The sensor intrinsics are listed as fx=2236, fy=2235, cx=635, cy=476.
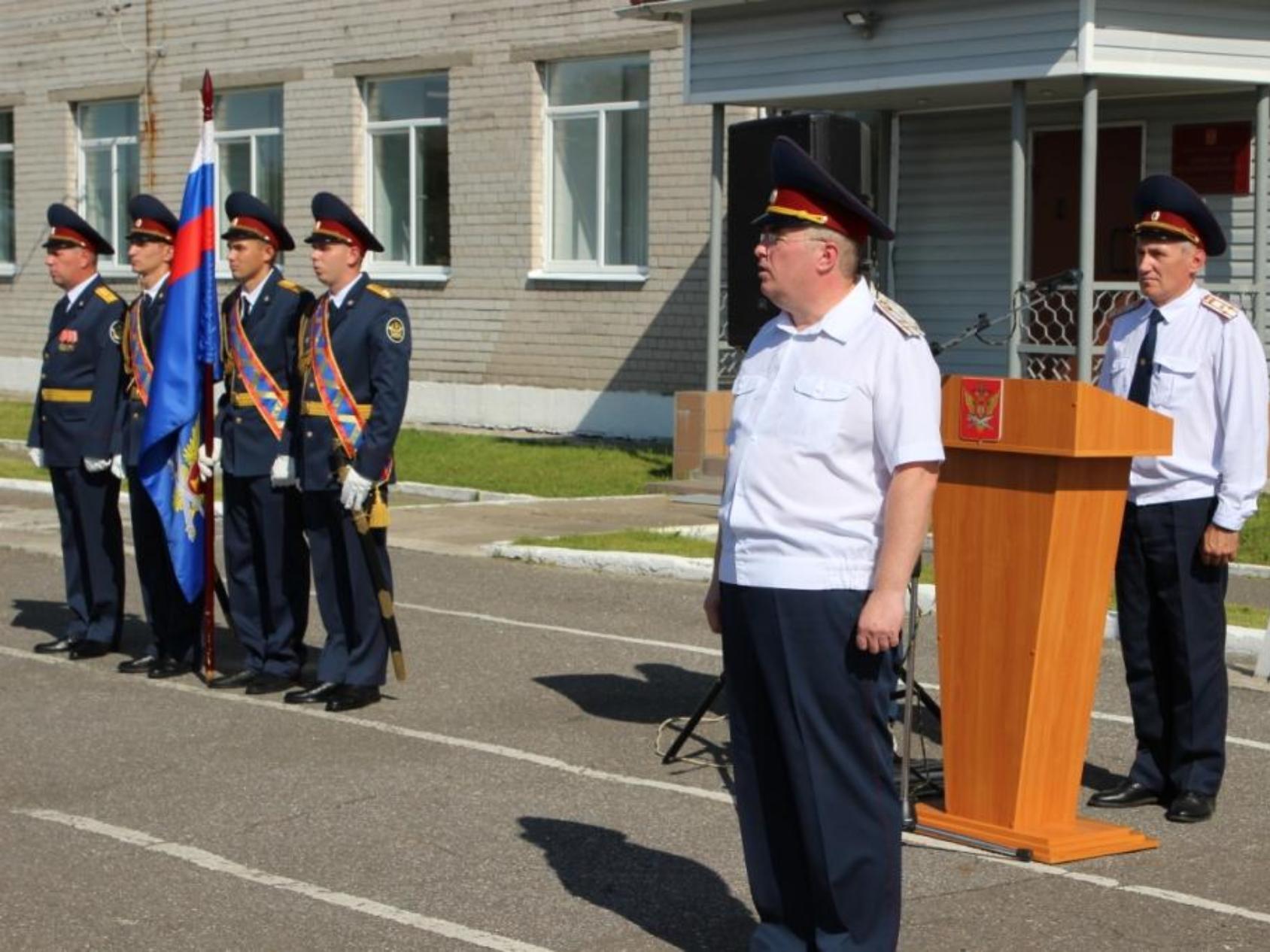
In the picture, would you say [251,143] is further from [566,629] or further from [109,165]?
[566,629]

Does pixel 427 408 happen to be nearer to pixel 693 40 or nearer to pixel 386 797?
pixel 693 40

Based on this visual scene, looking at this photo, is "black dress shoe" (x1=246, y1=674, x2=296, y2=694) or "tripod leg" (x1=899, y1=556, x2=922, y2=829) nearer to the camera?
"tripod leg" (x1=899, y1=556, x2=922, y2=829)

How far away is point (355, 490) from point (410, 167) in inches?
644

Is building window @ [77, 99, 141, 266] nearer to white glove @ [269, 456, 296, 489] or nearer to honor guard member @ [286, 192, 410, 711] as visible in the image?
white glove @ [269, 456, 296, 489]

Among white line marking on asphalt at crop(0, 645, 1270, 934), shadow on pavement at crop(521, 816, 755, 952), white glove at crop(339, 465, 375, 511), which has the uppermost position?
white glove at crop(339, 465, 375, 511)

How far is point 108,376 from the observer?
10602 millimetres

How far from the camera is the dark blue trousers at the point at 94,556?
425 inches

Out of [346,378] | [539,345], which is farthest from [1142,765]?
[539,345]

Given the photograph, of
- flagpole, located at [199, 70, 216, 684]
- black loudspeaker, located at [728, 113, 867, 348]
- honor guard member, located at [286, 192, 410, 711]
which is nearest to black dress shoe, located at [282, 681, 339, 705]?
honor guard member, located at [286, 192, 410, 711]

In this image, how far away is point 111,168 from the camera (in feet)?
96.0

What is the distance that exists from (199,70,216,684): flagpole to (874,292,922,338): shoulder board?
5.09 meters

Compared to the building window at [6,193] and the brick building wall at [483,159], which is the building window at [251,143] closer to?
the brick building wall at [483,159]

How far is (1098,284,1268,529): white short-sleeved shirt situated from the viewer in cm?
742

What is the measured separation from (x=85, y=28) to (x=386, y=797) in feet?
76.2
